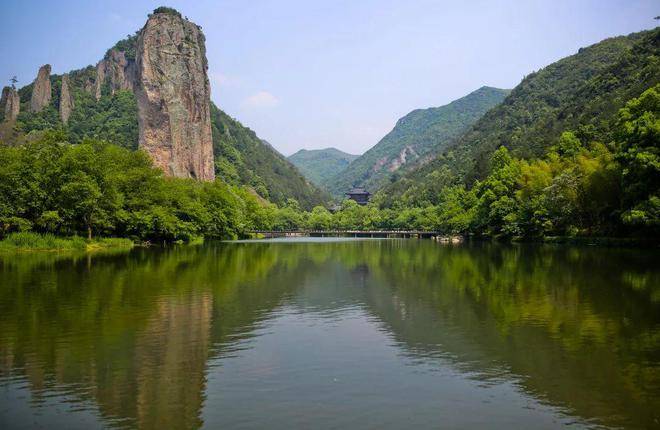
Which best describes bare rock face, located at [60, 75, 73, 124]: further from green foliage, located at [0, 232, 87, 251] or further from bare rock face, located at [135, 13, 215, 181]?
green foliage, located at [0, 232, 87, 251]

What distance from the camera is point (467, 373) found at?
13.6 meters

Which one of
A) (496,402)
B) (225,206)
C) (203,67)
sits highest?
(203,67)

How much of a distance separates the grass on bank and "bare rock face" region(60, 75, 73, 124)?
128 m

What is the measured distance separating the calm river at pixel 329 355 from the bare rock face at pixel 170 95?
4658 inches

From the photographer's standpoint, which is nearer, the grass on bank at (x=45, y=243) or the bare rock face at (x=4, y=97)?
the grass on bank at (x=45, y=243)

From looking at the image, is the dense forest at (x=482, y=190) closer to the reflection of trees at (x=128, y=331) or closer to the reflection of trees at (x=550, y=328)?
the reflection of trees at (x=550, y=328)

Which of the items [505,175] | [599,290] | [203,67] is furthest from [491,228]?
[203,67]

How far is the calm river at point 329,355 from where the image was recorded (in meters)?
10.9

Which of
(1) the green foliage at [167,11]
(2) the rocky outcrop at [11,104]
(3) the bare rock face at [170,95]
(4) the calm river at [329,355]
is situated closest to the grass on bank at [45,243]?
(4) the calm river at [329,355]

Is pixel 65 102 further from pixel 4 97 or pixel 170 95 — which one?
pixel 170 95

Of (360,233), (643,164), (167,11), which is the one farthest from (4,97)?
(643,164)

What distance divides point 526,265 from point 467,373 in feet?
99.3

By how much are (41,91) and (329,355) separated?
195 m

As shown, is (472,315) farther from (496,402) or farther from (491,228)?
(491,228)
